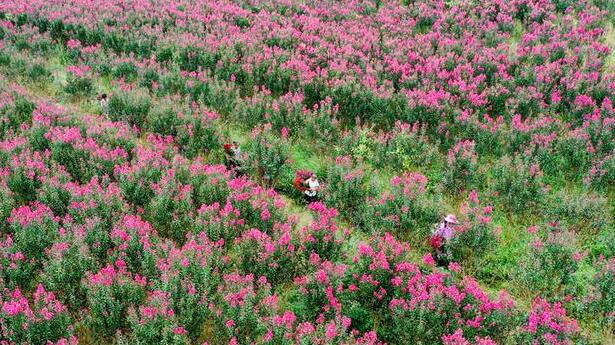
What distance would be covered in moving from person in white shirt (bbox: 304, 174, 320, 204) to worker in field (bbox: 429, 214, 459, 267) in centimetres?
226

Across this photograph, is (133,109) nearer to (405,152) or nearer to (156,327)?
(405,152)

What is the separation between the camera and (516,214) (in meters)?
8.28

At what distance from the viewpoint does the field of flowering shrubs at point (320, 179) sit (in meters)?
6.05

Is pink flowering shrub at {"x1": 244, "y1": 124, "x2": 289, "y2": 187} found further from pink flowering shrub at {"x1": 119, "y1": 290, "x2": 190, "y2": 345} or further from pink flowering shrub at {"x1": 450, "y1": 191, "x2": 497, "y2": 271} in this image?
pink flowering shrub at {"x1": 119, "y1": 290, "x2": 190, "y2": 345}

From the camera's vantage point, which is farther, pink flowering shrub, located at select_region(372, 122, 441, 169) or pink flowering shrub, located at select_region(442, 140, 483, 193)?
pink flowering shrub, located at select_region(372, 122, 441, 169)

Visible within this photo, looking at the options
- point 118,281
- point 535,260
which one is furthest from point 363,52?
point 118,281

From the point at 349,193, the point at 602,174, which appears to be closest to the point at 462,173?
the point at 349,193

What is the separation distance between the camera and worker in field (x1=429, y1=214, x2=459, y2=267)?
7.45 metres

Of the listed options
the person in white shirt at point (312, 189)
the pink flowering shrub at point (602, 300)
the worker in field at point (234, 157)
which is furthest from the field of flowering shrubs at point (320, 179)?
the person in white shirt at point (312, 189)

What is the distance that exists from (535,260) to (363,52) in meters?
8.26

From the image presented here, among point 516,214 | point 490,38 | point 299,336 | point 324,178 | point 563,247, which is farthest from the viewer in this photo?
point 490,38

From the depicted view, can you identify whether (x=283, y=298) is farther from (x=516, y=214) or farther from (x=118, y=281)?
(x=516, y=214)

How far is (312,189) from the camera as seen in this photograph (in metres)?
8.99

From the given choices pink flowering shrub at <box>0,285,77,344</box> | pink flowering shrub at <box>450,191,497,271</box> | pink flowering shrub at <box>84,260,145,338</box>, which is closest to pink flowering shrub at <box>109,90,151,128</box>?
pink flowering shrub at <box>84,260,145,338</box>
